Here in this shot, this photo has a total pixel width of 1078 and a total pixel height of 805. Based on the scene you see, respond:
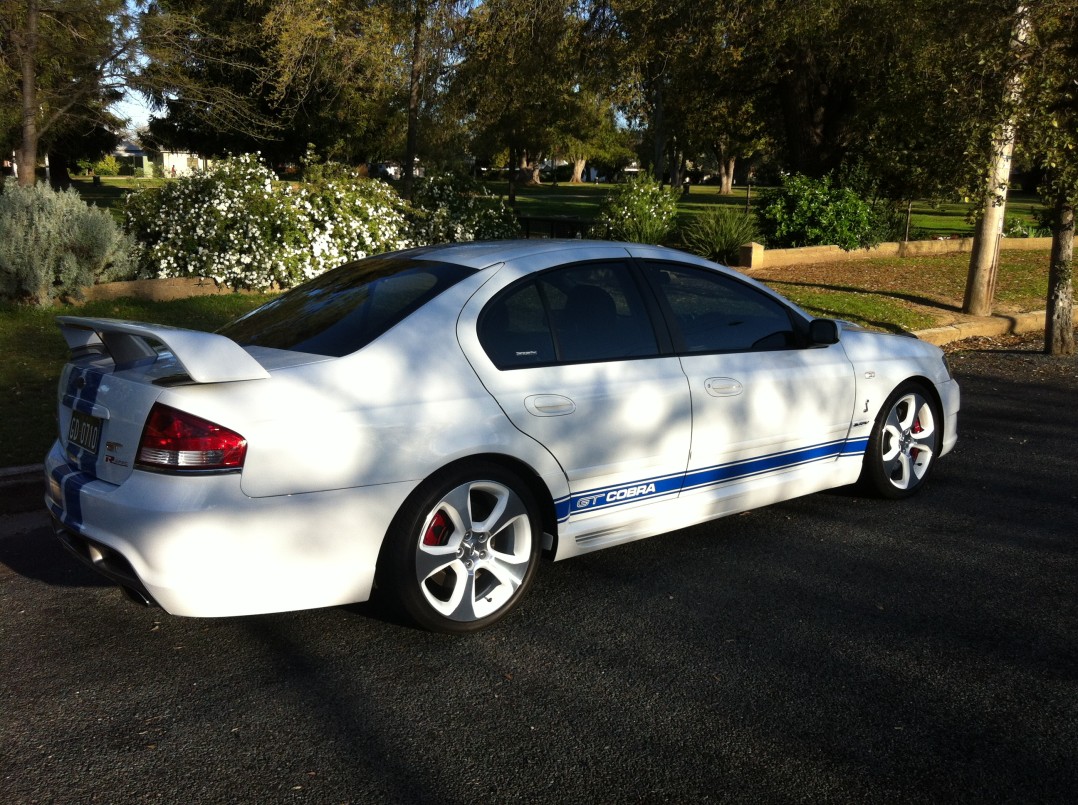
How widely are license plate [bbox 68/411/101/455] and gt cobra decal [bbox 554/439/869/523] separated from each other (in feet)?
6.04

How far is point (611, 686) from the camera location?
3.90 metres

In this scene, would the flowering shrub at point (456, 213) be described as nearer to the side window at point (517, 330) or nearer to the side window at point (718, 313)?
the side window at point (718, 313)

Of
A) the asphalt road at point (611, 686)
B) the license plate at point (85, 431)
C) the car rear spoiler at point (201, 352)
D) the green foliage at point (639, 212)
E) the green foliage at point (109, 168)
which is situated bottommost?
the asphalt road at point (611, 686)

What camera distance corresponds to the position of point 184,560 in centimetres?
370

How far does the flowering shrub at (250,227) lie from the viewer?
12867mm

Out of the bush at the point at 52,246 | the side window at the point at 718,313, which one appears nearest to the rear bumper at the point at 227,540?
the side window at the point at 718,313

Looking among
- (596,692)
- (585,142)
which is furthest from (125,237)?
(585,142)

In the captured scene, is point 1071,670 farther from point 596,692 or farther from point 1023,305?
point 1023,305

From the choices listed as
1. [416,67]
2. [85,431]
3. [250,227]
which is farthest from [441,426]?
[416,67]

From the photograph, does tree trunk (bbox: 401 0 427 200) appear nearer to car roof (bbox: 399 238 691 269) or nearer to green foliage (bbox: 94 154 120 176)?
car roof (bbox: 399 238 691 269)

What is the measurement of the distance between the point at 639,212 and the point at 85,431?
14497 millimetres

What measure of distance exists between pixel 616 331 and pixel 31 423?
15.4 ft

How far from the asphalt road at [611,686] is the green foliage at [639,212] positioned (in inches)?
495

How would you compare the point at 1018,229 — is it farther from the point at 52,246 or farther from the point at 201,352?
the point at 201,352
